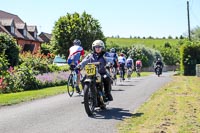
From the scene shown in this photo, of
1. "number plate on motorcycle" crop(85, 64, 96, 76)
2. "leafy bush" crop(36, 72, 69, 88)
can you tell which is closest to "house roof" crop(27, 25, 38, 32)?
"leafy bush" crop(36, 72, 69, 88)

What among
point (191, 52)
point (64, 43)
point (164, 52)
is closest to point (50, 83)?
point (191, 52)

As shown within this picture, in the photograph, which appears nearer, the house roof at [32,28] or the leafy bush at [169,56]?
the house roof at [32,28]

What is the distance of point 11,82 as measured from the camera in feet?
65.1

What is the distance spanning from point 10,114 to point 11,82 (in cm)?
894

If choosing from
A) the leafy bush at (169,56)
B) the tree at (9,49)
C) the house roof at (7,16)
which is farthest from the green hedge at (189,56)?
the leafy bush at (169,56)

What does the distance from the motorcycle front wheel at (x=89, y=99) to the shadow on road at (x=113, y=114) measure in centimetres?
23

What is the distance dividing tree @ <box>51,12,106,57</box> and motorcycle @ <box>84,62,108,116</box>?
57701mm

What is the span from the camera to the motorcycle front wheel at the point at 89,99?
412 inches

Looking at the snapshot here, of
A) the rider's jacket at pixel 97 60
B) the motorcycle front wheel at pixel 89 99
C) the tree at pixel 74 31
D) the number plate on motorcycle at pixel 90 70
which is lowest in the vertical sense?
the motorcycle front wheel at pixel 89 99

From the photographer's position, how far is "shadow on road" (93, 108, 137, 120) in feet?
34.5

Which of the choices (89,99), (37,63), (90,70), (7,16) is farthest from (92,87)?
(7,16)

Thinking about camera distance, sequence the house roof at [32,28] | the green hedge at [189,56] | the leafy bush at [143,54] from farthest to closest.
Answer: the house roof at [32,28]
the leafy bush at [143,54]
the green hedge at [189,56]

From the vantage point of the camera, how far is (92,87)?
35.5ft

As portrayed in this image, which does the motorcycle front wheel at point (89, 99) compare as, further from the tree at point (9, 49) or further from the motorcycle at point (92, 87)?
the tree at point (9, 49)
